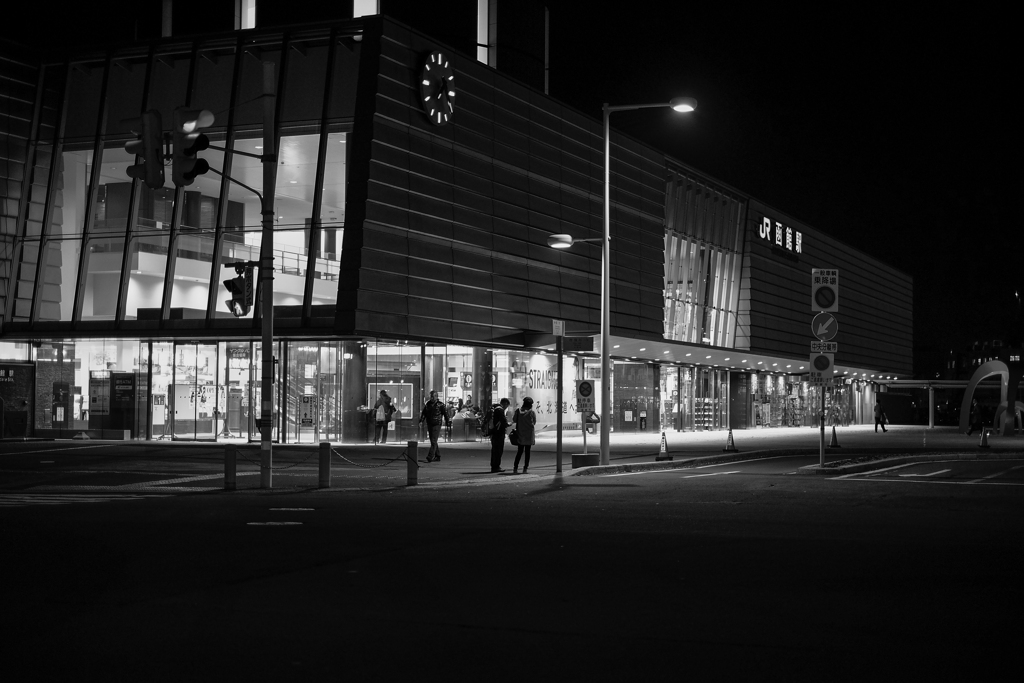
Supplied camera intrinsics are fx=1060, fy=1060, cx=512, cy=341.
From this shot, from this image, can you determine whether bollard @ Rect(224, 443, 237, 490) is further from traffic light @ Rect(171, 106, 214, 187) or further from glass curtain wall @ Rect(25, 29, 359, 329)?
glass curtain wall @ Rect(25, 29, 359, 329)

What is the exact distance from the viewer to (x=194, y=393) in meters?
35.2

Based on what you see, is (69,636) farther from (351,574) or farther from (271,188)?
(271,188)

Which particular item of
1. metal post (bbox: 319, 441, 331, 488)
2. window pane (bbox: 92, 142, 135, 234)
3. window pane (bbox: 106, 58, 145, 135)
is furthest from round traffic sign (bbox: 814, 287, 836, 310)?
window pane (bbox: 106, 58, 145, 135)

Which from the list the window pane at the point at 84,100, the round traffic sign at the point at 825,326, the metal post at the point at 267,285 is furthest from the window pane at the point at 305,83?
the round traffic sign at the point at 825,326

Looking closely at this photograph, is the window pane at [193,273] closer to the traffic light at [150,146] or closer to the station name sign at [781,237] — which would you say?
the traffic light at [150,146]

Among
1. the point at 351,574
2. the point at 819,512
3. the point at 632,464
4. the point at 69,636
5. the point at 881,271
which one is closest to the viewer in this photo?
the point at 69,636

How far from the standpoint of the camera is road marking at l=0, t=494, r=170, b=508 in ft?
57.8

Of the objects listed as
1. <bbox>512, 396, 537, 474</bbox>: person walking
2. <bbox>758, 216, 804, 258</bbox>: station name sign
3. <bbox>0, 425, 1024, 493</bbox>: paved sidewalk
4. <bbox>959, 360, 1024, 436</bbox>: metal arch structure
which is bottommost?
<bbox>0, 425, 1024, 493</bbox>: paved sidewalk

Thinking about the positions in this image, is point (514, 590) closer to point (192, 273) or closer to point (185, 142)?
point (185, 142)

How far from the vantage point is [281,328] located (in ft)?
105

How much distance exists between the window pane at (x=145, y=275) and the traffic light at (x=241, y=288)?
593 inches

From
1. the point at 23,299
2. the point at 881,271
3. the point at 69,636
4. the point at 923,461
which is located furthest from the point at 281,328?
the point at 881,271

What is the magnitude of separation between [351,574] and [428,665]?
11.6ft

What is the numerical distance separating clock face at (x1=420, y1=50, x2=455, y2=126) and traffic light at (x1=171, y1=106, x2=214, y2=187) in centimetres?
1775
